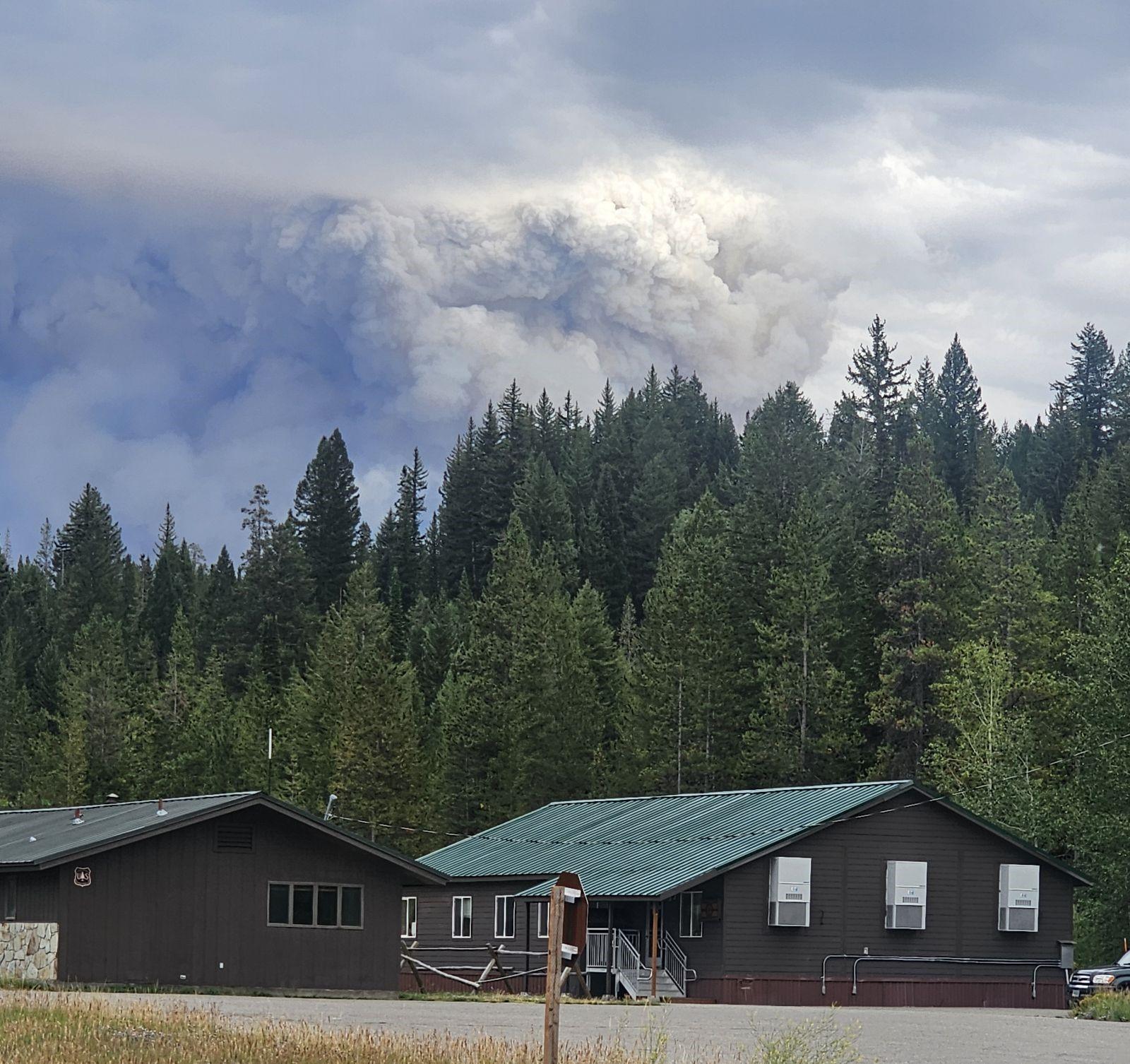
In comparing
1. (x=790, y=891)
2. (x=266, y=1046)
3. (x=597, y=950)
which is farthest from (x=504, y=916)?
(x=266, y=1046)

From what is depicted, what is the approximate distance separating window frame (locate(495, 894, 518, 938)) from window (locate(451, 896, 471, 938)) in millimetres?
1737

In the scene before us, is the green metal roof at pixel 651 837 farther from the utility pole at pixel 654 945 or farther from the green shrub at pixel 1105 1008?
the green shrub at pixel 1105 1008

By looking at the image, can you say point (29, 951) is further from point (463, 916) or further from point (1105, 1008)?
point (1105, 1008)

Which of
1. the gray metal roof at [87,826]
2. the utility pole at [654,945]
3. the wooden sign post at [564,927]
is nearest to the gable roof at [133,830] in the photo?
the gray metal roof at [87,826]

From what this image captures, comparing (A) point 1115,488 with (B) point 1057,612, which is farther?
(A) point 1115,488

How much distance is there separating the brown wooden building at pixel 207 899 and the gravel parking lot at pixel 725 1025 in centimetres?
344

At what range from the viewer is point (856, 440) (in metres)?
143

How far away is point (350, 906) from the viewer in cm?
4178

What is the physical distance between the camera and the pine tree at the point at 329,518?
504 feet

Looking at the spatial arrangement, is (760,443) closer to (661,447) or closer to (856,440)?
(856,440)

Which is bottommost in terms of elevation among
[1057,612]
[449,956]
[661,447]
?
[449,956]

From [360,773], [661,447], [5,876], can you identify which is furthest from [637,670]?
[661,447]

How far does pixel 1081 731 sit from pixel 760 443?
76.6 m

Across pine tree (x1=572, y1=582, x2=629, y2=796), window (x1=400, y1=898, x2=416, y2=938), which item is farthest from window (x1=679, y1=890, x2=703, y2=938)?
pine tree (x1=572, y1=582, x2=629, y2=796)
